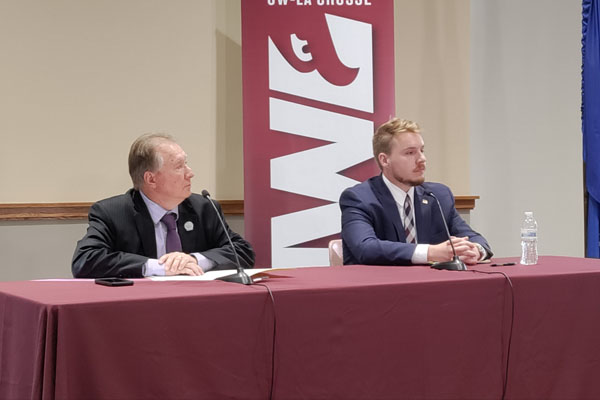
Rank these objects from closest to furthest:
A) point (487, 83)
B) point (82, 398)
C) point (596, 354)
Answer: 1. point (82, 398)
2. point (596, 354)
3. point (487, 83)

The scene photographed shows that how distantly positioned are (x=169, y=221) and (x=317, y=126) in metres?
1.39

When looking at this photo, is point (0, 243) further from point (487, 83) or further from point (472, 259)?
point (487, 83)

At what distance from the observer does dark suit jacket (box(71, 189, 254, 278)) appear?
264 cm

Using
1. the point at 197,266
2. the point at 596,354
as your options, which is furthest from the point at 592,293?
the point at 197,266

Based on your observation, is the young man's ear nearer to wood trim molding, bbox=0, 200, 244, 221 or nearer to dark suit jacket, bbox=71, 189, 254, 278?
dark suit jacket, bbox=71, 189, 254, 278

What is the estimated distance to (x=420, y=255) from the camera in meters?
2.81

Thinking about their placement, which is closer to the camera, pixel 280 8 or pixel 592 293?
pixel 592 293

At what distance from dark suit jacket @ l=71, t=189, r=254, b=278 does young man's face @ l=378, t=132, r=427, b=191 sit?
683 millimetres

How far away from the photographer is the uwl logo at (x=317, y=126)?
4059 millimetres

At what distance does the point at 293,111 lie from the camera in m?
4.07

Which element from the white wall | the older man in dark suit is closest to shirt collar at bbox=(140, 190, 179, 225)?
the older man in dark suit

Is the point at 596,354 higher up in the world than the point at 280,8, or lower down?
lower down

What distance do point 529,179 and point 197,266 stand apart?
3380 mm

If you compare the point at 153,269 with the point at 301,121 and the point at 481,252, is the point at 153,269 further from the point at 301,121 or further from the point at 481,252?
the point at 301,121
